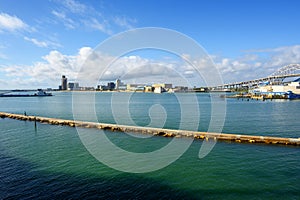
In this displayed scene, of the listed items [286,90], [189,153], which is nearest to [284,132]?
[189,153]

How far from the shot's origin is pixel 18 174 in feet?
42.2

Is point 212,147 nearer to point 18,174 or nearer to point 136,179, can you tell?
point 136,179

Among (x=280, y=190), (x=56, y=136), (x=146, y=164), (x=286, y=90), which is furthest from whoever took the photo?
(x=286, y=90)

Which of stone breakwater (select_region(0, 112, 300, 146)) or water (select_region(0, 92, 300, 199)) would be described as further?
stone breakwater (select_region(0, 112, 300, 146))

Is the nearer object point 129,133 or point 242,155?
point 242,155

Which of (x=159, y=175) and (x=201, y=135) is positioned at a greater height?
(x=201, y=135)

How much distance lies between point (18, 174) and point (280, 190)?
14.9 metres

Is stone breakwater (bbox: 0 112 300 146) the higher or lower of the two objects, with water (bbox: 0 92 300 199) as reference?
higher

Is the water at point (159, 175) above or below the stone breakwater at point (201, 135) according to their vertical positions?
below

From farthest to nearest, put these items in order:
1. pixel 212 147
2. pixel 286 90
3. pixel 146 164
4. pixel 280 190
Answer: pixel 286 90
pixel 212 147
pixel 146 164
pixel 280 190

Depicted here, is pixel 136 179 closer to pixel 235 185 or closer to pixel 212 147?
pixel 235 185

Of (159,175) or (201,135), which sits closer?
(159,175)

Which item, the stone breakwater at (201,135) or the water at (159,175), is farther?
the stone breakwater at (201,135)

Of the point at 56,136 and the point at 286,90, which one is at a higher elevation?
the point at 286,90
